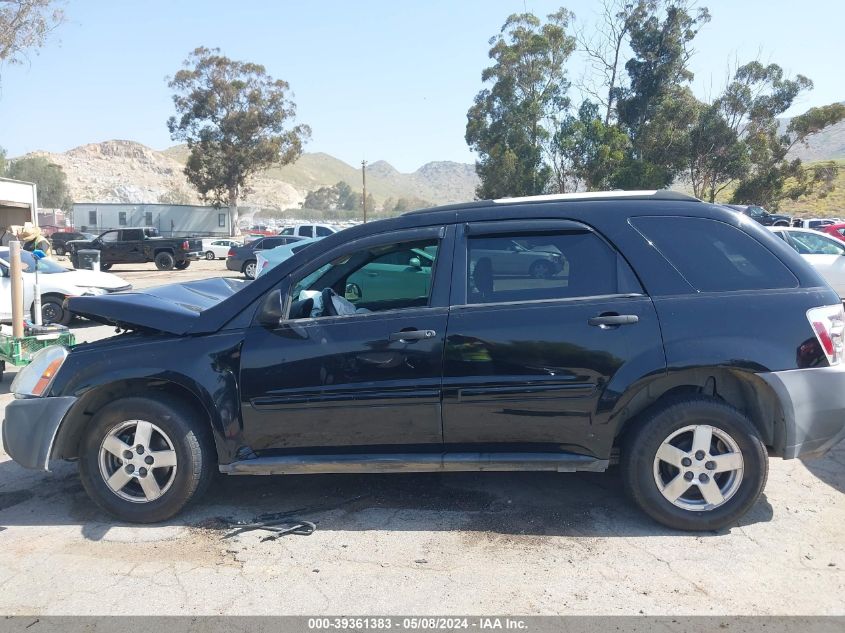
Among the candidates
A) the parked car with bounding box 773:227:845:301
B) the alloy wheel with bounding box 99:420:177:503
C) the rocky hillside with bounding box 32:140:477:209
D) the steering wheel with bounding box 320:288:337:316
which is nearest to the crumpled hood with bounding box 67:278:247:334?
the alloy wheel with bounding box 99:420:177:503

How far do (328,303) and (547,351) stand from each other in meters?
1.57

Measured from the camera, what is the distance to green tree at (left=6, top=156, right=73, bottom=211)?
9338 centimetres

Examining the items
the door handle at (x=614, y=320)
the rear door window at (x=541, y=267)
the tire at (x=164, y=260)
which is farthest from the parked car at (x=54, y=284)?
the tire at (x=164, y=260)

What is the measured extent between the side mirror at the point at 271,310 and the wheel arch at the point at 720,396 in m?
1.98

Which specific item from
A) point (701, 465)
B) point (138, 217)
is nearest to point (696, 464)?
point (701, 465)

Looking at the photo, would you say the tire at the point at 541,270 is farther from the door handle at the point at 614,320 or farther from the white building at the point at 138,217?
the white building at the point at 138,217

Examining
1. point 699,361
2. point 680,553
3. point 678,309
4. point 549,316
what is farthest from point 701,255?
point 680,553

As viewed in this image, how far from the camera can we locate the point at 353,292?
535cm

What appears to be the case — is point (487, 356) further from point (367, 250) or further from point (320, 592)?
point (320, 592)

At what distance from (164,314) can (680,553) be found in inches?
127

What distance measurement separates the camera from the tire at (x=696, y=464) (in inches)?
153

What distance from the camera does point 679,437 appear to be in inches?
156

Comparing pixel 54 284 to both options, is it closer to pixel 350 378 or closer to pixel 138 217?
pixel 350 378

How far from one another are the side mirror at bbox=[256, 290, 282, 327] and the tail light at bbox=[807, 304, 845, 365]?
2.93 metres
